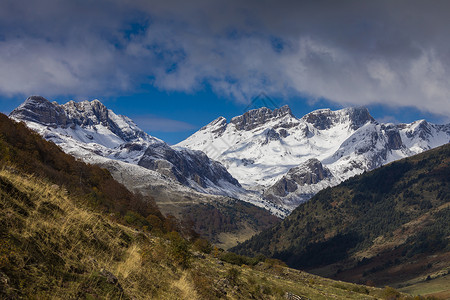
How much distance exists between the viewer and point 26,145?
5703cm

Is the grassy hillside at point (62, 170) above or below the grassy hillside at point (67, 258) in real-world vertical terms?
above

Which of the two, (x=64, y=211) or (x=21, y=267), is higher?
(x=64, y=211)

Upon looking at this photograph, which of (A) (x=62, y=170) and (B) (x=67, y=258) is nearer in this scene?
(B) (x=67, y=258)

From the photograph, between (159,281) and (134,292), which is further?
(159,281)

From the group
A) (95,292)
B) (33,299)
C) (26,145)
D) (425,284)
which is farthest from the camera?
(425,284)

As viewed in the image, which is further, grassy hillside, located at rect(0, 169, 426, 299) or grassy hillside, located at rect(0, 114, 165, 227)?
grassy hillside, located at rect(0, 114, 165, 227)

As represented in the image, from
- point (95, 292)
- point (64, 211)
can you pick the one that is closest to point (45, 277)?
point (95, 292)

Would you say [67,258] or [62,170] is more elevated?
[62,170]

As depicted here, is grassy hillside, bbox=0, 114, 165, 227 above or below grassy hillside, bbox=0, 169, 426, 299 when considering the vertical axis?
above

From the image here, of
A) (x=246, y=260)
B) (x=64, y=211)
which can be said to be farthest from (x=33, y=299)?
(x=246, y=260)

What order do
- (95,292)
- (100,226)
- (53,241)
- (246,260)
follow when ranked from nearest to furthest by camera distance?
1. (95,292)
2. (53,241)
3. (100,226)
4. (246,260)

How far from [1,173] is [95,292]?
6268 mm

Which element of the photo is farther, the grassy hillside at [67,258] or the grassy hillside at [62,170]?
the grassy hillside at [62,170]

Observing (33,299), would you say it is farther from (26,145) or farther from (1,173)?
(26,145)
